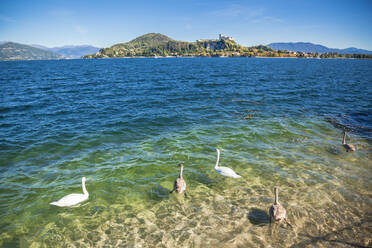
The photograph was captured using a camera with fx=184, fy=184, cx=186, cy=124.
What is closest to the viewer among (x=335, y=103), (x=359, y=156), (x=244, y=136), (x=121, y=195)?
(x=121, y=195)

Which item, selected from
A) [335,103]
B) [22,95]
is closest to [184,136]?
[335,103]

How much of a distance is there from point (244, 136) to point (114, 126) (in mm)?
13089

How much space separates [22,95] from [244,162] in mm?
38710

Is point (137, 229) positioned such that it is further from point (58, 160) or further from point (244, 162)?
point (58, 160)

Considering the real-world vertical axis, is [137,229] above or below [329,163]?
below

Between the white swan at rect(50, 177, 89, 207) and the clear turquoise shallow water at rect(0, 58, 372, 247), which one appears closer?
the clear turquoise shallow water at rect(0, 58, 372, 247)

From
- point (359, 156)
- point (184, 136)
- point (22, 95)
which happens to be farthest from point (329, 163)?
point (22, 95)

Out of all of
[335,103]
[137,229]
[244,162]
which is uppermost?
[335,103]

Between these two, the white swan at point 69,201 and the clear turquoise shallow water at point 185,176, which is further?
the white swan at point 69,201

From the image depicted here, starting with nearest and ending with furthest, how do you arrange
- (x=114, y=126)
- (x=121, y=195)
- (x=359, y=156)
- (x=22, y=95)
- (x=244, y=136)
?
(x=121, y=195) < (x=359, y=156) < (x=244, y=136) < (x=114, y=126) < (x=22, y=95)

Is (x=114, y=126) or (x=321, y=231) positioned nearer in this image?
(x=321, y=231)

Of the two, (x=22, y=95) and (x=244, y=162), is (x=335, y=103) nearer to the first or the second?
(x=244, y=162)

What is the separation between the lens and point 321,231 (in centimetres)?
768

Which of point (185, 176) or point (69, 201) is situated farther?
point (185, 176)
